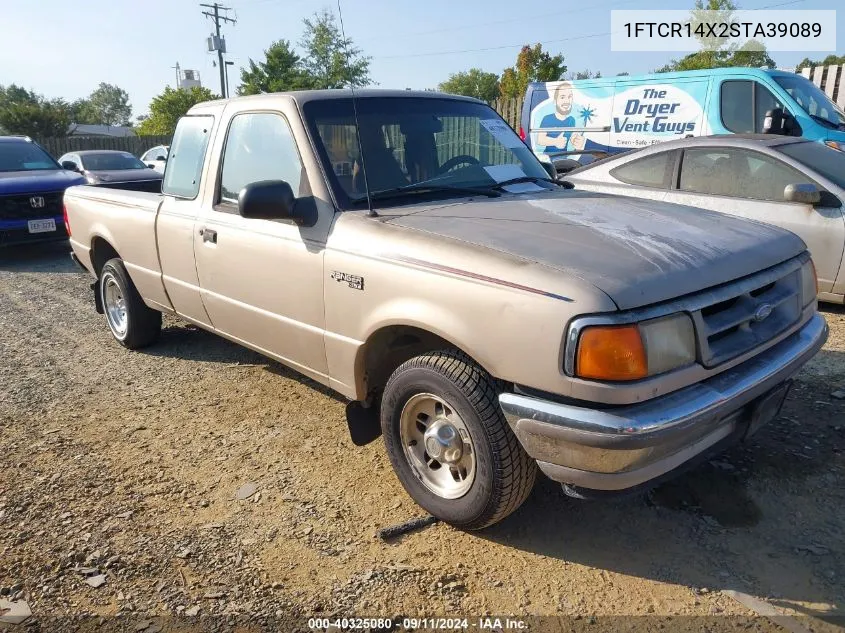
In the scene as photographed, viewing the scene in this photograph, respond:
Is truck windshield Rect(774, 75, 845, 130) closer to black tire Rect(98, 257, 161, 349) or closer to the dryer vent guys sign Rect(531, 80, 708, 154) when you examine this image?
the dryer vent guys sign Rect(531, 80, 708, 154)

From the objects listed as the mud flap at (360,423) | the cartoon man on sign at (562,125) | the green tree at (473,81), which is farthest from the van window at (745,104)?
the green tree at (473,81)

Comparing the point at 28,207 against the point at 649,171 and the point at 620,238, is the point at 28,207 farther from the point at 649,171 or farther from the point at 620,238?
the point at 620,238

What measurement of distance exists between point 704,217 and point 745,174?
305cm

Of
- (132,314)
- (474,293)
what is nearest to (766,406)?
(474,293)

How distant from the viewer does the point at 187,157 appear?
14.1 feet

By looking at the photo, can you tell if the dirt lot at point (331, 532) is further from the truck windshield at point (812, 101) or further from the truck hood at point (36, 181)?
the truck hood at point (36, 181)

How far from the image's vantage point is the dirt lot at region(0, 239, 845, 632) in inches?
95.8

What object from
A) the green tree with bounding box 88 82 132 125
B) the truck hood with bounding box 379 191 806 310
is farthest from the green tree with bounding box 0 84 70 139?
the green tree with bounding box 88 82 132 125

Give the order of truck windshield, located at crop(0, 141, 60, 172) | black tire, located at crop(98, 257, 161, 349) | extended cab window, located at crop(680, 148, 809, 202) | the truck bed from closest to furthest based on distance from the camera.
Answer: the truck bed < black tire, located at crop(98, 257, 161, 349) < extended cab window, located at crop(680, 148, 809, 202) < truck windshield, located at crop(0, 141, 60, 172)

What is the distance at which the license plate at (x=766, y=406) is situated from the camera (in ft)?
8.50

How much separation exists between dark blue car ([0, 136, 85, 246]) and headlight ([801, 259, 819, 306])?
9422 mm

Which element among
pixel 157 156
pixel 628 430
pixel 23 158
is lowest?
pixel 628 430

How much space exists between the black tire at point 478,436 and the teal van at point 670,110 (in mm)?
5359

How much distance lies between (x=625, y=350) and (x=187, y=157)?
330cm
